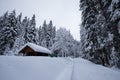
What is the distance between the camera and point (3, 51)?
30.3 metres

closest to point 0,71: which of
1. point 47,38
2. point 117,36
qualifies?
point 117,36

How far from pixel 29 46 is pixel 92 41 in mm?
14886

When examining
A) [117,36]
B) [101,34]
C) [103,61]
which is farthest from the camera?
[103,61]

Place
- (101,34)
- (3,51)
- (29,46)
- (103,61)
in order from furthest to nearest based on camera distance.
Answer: (3,51)
(29,46)
(103,61)
(101,34)

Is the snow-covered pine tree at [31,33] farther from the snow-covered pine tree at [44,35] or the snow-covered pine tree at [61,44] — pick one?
the snow-covered pine tree at [61,44]

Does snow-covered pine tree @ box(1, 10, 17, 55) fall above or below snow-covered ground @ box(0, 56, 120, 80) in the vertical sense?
above

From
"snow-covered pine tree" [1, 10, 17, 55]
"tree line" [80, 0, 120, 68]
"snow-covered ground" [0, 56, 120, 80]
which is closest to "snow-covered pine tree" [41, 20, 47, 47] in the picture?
"snow-covered pine tree" [1, 10, 17, 55]

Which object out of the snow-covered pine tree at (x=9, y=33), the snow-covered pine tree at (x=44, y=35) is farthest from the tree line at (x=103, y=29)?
the snow-covered pine tree at (x=44, y=35)

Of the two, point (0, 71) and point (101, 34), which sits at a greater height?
point (101, 34)

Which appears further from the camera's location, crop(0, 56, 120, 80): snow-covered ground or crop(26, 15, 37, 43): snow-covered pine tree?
crop(26, 15, 37, 43): snow-covered pine tree

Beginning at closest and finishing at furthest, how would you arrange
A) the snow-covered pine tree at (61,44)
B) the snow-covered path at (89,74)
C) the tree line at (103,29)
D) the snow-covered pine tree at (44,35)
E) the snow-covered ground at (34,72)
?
1. the snow-covered ground at (34,72)
2. the snow-covered path at (89,74)
3. the tree line at (103,29)
4. the snow-covered pine tree at (61,44)
5. the snow-covered pine tree at (44,35)

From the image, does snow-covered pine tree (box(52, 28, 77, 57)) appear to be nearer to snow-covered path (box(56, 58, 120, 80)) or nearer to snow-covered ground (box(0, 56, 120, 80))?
snow-covered path (box(56, 58, 120, 80))

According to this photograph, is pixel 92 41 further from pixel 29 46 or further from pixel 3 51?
pixel 3 51

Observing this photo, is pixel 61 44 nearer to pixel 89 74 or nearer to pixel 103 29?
pixel 103 29
